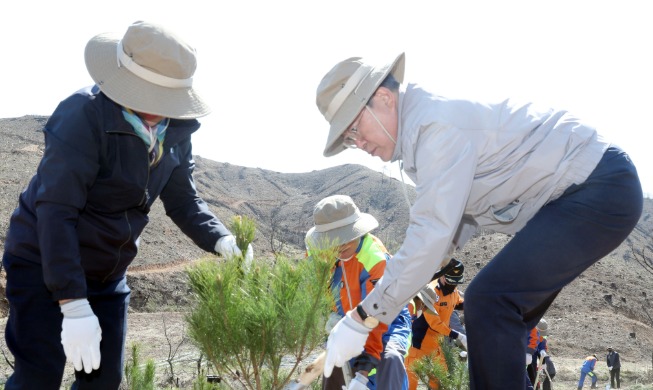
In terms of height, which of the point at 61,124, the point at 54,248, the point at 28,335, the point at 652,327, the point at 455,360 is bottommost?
the point at 652,327

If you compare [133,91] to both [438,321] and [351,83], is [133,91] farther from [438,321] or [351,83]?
[438,321]

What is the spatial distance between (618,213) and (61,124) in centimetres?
192

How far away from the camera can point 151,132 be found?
2.55 m

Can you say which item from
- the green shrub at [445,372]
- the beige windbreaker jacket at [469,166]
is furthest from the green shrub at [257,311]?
the green shrub at [445,372]

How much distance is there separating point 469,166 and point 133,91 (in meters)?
Result: 1.24

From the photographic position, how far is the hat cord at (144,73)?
2.45m

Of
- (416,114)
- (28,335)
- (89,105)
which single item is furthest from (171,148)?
(416,114)

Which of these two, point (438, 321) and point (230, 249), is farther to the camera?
point (438, 321)

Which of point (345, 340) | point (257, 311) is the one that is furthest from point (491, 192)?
point (257, 311)

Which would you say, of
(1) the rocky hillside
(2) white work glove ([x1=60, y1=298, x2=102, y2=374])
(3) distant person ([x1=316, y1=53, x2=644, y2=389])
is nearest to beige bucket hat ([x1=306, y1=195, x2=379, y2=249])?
(1) the rocky hillside

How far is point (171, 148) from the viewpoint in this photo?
2707 millimetres

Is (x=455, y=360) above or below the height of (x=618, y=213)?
below

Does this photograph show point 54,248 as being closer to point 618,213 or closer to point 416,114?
point 416,114

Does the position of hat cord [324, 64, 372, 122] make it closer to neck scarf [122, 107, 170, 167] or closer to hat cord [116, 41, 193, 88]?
hat cord [116, 41, 193, 88]
